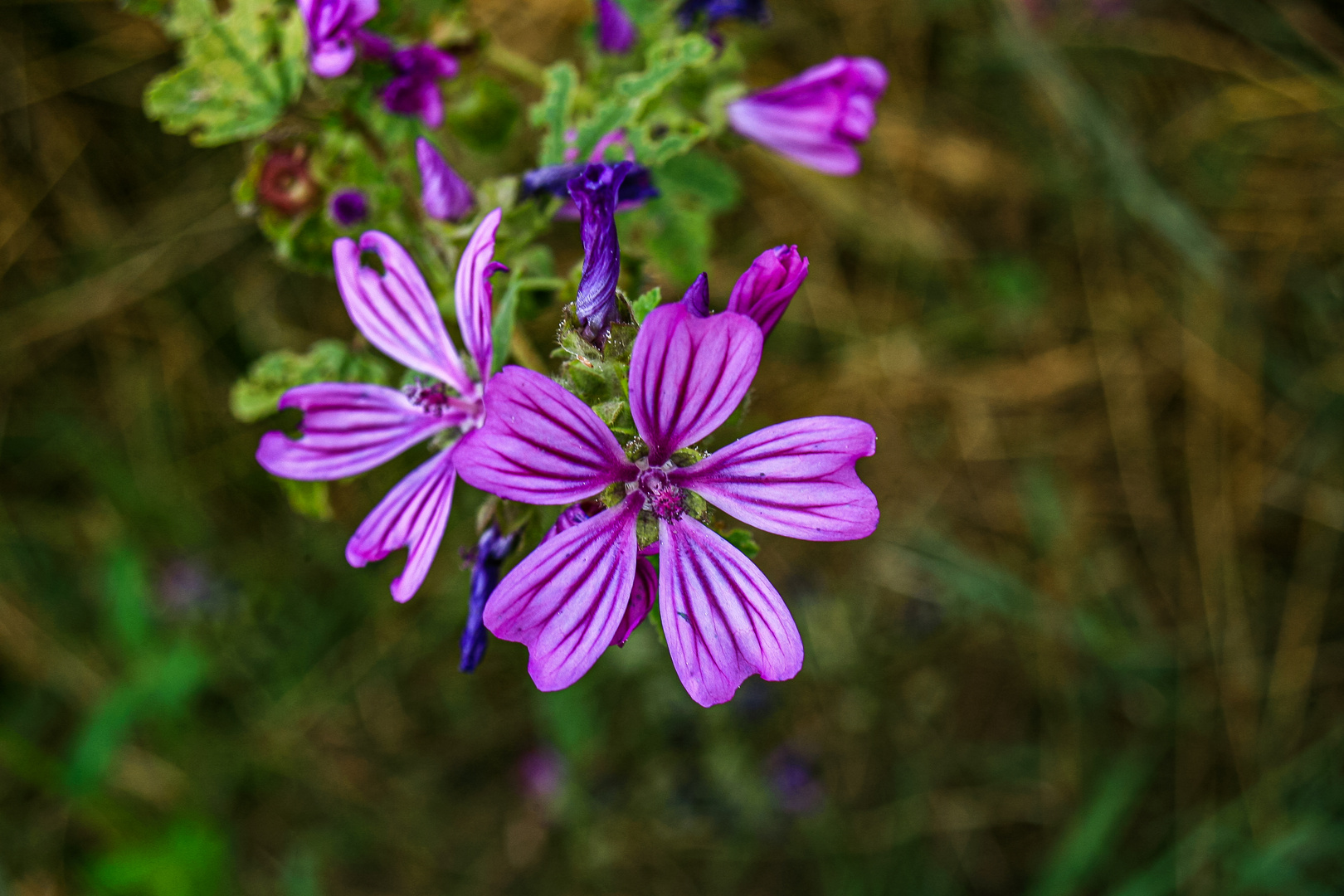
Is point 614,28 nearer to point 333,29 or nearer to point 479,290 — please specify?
point 333,29

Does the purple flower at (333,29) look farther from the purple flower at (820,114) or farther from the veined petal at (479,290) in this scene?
the purple flower at (820,114)

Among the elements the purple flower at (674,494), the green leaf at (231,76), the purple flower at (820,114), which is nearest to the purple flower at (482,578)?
the purple flower at (674,494)

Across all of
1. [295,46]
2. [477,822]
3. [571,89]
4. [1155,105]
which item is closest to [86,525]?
[477,822]

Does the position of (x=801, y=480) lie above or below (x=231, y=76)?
below

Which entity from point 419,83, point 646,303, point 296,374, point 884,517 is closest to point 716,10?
point 419,83

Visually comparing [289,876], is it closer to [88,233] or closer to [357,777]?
[357,777]

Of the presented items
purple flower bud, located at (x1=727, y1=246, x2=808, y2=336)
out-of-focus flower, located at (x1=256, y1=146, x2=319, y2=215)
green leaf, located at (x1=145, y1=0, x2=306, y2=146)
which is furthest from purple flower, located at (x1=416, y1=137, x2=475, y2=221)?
purple flower bud, located at (x1=727, y1=246, x2=808, y2=336)
